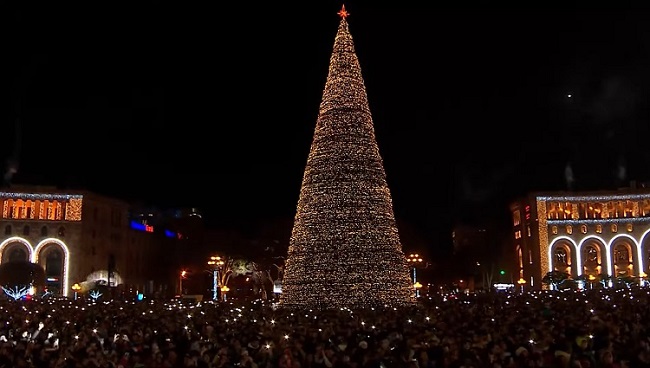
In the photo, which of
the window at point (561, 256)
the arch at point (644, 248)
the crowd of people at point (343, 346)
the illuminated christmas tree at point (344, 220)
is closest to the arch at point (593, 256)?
the window at point (561, 256)

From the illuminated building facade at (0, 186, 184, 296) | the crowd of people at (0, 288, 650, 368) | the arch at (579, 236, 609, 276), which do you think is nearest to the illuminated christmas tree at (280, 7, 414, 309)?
the crowd of people at (0, 288, 650, 368)

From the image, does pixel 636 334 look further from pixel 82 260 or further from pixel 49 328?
pixel 82 260

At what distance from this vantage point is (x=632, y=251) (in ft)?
298

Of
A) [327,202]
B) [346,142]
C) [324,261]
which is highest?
[346,142]

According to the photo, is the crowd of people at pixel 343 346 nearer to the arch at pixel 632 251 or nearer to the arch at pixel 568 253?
the arch at pixel 568 253

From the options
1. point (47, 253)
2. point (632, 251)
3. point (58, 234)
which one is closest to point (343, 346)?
point (58, 234)

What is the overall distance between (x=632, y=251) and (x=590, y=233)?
5309 mm

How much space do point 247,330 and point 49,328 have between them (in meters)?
7.09

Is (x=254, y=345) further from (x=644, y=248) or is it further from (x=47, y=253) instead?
(x=644, y=248)

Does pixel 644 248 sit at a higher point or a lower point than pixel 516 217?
lower

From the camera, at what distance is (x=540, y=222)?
92.6 meters

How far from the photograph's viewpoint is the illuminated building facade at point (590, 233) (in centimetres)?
9062

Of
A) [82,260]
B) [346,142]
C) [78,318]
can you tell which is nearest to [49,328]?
[78,318]

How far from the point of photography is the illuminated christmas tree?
109ft
